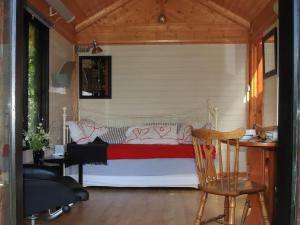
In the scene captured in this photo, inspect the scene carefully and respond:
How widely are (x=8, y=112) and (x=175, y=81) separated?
493cm

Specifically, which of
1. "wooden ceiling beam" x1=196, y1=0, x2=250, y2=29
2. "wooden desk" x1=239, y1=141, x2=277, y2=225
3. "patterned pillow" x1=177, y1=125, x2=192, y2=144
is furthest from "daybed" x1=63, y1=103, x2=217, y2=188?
"wooden ceiling beam" x1=196, y1=0, x2=250, y2=29

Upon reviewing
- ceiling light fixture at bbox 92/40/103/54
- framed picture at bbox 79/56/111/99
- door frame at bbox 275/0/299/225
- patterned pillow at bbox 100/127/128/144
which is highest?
ceiling light fixture at bbox 92/40/103/54

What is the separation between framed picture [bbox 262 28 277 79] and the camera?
17.3 feet

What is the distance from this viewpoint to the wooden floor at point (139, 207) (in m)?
3.73

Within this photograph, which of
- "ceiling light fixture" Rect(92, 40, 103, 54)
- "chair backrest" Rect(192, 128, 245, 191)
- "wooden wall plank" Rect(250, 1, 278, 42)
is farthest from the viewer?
"ceiling light fixture" Rect(92, 40, 103, 54)

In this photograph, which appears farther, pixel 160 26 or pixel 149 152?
pixel 160 26

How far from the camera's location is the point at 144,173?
17.6 ft

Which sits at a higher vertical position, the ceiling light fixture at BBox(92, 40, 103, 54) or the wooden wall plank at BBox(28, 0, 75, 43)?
the wooden wall plank at BBox(28, 0, 75, 43)

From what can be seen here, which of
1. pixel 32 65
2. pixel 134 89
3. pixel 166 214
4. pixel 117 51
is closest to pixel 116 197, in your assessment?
pixel 166 214

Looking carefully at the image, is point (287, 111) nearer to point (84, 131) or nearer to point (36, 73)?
point (36, 73)

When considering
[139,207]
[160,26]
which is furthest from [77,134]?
[160,26]

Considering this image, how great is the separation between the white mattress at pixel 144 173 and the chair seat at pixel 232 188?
7.72 feet

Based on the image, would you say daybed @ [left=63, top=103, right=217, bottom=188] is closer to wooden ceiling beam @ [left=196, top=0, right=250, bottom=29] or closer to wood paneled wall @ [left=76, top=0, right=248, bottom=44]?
wood paneled wall @ [left=76, top=0, right=248, bottom=44]

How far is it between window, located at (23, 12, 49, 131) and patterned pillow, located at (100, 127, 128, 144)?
3.34 ft
